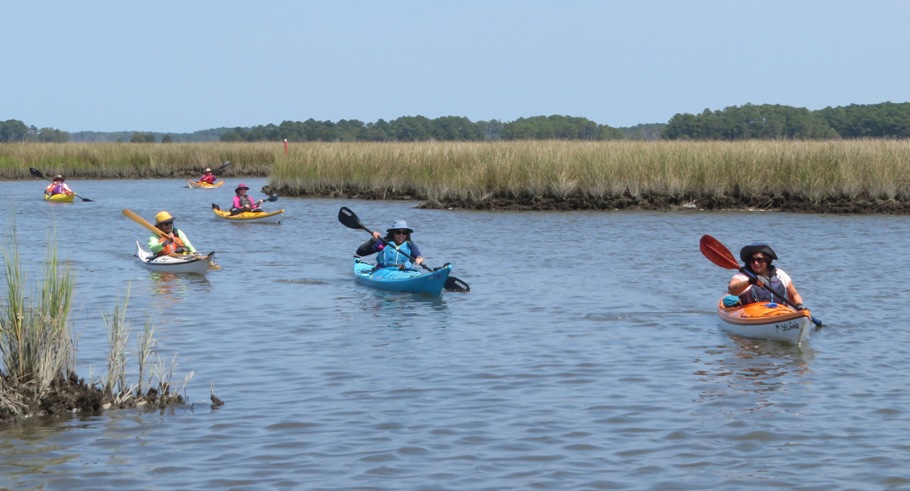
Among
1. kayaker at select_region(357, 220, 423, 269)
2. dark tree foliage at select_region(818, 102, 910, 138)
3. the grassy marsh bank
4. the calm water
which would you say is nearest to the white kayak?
the calm water

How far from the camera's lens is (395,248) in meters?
16.7

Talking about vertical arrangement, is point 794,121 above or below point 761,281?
above

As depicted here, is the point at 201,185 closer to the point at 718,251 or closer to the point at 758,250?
the point at 718,251

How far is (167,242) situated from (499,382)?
32.5 feet

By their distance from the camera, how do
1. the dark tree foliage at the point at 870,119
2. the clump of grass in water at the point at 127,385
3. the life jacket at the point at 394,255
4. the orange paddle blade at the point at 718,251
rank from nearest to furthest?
the clump of grass in water at the point at 127,385, the orange paddle blade at the point at 718,251, the life jacket at the point at 394,255, the dark tree foliage at the point at 870,119

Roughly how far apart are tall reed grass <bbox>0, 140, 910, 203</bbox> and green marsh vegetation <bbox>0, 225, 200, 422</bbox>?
68.4 ft

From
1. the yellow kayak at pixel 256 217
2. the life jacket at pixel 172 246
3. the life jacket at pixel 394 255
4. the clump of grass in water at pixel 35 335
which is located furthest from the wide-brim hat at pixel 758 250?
the yellow kayak at pixel 256 217

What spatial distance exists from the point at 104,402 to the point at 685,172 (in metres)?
21.9

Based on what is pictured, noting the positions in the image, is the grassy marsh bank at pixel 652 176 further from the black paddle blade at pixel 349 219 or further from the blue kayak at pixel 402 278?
the blue kayak at pixel 402 278

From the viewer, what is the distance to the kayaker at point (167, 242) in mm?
18516

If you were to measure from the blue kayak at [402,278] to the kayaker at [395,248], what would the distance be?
17cm

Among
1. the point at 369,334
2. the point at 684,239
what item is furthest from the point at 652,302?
the point at 684,239

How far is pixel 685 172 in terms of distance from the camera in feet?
94.5

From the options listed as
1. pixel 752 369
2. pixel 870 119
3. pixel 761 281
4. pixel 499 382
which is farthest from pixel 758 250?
pixel 870 119
